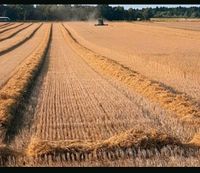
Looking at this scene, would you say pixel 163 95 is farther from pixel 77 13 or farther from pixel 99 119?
pixel 77 13

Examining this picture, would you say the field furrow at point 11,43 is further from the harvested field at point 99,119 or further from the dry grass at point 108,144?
the dry grass at point 108,144

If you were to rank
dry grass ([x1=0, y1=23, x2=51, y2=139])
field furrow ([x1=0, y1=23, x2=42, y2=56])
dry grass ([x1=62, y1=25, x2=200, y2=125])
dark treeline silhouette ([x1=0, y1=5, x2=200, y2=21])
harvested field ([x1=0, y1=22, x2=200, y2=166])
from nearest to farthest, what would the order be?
harvested field ([x1=0, y1=22, x2=200, y2=166]) < dry grass ([x1=0, y1=23, x2=51, y2=139]) < dry grass ([x1=62, y1=25, x2=200, y2=125]) < field furrow ([x1=0, y1=23, x2=42, y2=56]) < dark treeline silhouette ([x1=0, y1=5, x2=200, y2=21])

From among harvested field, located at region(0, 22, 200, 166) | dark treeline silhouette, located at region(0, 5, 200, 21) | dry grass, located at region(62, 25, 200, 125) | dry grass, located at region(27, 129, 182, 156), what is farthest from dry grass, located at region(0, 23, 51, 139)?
dark treeline silhouette, located at region(0, 5, 200, 21)

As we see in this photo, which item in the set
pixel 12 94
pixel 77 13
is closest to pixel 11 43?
pixel 12 94

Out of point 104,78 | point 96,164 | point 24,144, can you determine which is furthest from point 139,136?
point 104,78

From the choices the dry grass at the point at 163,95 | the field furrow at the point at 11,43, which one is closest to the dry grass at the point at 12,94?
the dry grass at the point at 163,95

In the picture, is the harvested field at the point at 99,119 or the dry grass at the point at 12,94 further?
the dry grass at the point at 12,94

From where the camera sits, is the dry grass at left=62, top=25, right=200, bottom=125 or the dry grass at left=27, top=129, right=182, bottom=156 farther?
the dry grass at left=62, top=25, right=200, bottom=125

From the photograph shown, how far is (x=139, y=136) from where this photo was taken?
7520 mm

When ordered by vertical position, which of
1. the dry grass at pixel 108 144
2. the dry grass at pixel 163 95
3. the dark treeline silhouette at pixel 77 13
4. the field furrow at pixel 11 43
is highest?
the dry grass at pixel 108 144

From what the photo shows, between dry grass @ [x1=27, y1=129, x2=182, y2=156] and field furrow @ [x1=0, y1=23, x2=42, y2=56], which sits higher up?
dry grass @ [x1=27, y1=129, x2=182, y2=156]

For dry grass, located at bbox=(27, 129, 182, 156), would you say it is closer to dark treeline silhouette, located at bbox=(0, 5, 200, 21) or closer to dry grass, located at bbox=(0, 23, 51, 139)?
dry grass, located at bbox=(0, 23, 51, 139)

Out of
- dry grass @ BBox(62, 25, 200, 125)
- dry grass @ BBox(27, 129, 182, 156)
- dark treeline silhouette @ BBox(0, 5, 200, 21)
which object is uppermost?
dry grass @ BBox(27, 129, 182, 156)

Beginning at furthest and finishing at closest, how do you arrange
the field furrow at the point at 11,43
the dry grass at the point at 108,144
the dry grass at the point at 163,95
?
the field furrow at the point at 11,43 → the dry grass at the point at 163,95 → the dry grass at the point at 108,144
